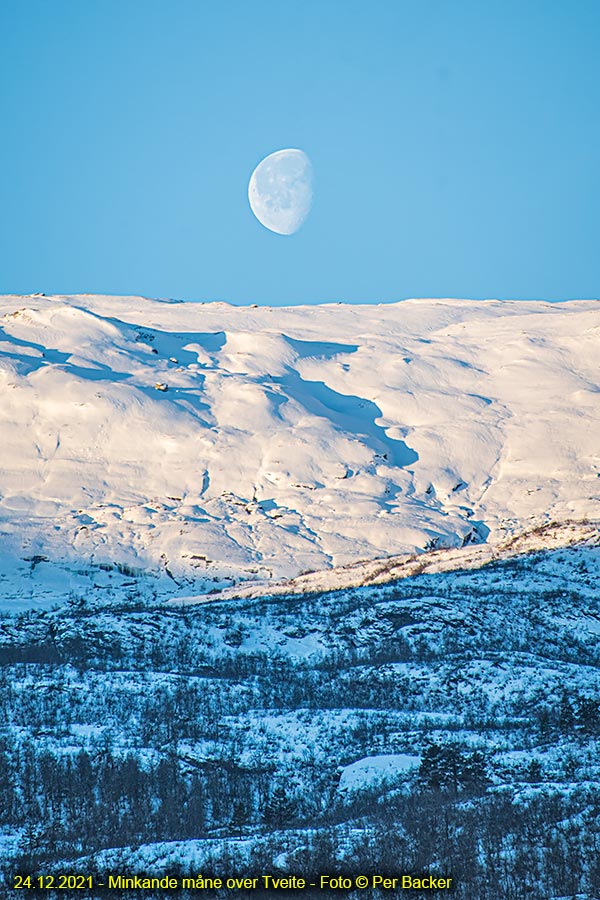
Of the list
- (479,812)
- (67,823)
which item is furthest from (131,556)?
(479,812)

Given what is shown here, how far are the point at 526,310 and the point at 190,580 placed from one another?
9949 centimetres

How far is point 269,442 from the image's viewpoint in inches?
4995

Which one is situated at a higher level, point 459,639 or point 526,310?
point 526,310

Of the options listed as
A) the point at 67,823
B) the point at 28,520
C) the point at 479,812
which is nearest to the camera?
the point at 479,812

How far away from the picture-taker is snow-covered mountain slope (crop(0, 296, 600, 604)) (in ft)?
351

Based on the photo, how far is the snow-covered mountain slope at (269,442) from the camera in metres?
107

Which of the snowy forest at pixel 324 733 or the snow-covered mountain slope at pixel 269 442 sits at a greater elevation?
the snow-covered mountain slope at pixel 269 442

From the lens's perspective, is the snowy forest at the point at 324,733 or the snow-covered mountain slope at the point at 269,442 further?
the snow-covered mountain slope at the point at 269,442

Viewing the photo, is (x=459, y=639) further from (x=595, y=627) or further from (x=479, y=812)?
(x=479, y=812)

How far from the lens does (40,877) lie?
38.6 meters

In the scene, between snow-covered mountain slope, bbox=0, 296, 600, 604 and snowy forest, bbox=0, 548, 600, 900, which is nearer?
snowy forest, bbox=0, 548, 600, 900

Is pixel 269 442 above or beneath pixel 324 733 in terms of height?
above

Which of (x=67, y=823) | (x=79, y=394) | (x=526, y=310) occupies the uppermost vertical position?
(x=526, y=310)

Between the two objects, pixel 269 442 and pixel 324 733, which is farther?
pixel 269 442
